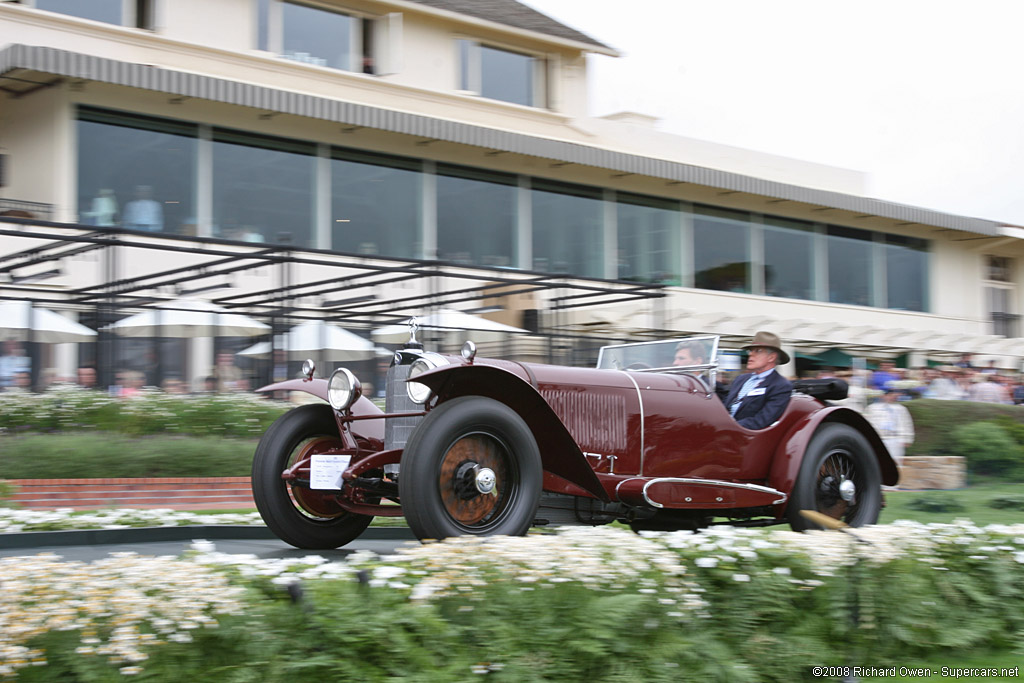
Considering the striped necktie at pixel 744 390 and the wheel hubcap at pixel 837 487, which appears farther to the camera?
the striped necktie at pixel 744 390

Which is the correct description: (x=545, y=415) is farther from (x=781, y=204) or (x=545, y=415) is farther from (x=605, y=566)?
(x=781, y=204)

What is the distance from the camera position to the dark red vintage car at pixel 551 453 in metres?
5.75

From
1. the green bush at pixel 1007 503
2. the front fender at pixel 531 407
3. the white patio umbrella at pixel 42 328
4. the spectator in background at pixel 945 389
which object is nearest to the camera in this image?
the front fender at pixel 531 407

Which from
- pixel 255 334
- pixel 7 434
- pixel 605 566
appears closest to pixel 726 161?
pixel 255 334

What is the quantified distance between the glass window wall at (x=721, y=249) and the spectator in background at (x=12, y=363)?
730 inches

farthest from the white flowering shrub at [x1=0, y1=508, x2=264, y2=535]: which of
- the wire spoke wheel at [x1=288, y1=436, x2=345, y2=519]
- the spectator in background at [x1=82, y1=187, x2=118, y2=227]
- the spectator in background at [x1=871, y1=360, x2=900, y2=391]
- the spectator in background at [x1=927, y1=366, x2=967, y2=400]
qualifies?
the spectator in background at [x1=927, y1=366, x2=967, y2=400]

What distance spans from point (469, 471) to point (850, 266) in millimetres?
27834

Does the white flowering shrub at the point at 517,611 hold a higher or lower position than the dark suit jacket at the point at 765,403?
lower

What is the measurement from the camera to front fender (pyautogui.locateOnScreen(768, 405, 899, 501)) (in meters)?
7.28

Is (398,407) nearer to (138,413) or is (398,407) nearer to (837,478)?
(837,478)

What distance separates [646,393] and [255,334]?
31.0ft

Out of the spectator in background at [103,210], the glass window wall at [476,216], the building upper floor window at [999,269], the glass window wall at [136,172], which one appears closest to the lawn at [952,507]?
the glass window wall at [136,172]

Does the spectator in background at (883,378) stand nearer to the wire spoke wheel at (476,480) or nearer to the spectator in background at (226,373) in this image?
the spectator in background at (226,373)

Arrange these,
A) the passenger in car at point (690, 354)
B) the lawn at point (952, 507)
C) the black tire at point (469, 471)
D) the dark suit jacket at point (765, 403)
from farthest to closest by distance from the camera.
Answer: the lawn at point (952, 507) → the passenger in car at point (690, 354) → the dark suit jacket at point (765, 403) → the black tire at point (469, 471)
